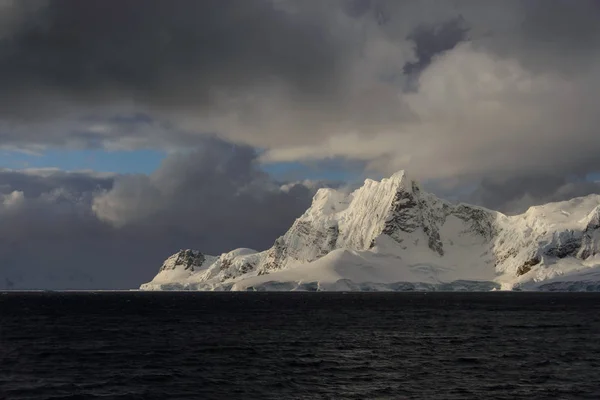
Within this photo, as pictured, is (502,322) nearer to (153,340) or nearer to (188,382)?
(153,340)

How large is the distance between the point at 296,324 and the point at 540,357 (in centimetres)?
6606

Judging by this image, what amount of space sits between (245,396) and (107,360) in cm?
2748

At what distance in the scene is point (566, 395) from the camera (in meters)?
57.2

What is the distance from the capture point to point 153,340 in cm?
10138

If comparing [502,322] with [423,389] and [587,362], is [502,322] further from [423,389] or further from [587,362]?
[423,389]

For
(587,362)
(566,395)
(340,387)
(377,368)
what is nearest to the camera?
(566,395)

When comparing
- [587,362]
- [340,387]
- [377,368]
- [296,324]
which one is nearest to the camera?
[340,387]

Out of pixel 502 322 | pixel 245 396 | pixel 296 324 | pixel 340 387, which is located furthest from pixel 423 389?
pixel 502 322

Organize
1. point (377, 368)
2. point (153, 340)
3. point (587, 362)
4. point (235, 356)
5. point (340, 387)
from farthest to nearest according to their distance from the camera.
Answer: point (153, 340) → point (235, 356) → point (587, 362) → point (377, 368) → point (340, 387)

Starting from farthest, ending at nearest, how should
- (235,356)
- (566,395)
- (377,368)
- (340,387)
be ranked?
(235,356) < (377,368) < (340,387) < (566,395)

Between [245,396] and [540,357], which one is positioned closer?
[245,396]

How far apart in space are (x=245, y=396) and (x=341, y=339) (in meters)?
47.7

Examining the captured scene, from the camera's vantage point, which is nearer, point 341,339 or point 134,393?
point 134,393

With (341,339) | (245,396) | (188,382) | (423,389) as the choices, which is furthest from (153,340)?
(423,389)
